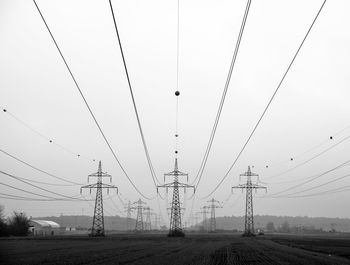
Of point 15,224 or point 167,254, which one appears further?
point 15,224

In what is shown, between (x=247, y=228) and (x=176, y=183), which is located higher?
(x=176, y=183)

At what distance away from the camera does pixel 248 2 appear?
17.1 meters

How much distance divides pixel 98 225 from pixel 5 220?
36.4 metres

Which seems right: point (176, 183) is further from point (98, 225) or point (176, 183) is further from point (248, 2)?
point (248, 2)

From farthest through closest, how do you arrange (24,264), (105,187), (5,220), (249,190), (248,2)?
(5,220) < (249,190) < (105,187) < (24,264) < (248,2)

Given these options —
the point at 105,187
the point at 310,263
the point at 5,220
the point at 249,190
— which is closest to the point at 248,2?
the point at 310,263

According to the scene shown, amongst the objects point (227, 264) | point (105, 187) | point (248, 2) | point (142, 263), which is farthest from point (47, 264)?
point (105, 187)

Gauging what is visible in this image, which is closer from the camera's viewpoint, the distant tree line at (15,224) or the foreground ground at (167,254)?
the foreground ground at (167,254)

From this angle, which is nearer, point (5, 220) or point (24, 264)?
point (24, 264)

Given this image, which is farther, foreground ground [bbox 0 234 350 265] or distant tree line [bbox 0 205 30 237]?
distant tree line [bbox 0 205 30 237]

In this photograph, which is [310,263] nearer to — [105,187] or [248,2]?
[248,2]

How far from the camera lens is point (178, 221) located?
100562 millimetres

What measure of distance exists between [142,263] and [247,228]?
8263 cm

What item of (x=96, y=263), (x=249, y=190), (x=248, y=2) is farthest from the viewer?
(x=249, y=190)
